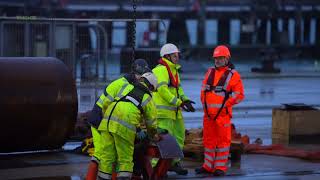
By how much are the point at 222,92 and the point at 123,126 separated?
2690mm

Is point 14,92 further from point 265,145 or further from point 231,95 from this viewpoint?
point 265,145

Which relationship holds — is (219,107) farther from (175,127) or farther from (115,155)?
(115,155)

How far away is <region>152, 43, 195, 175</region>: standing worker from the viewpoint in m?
11.0

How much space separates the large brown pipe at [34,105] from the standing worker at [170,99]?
6.16 feet

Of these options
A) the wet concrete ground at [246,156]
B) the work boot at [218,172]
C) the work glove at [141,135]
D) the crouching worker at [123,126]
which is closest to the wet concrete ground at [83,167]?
the wet concrete ground at [246,156]

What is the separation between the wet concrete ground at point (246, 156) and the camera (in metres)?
11.2

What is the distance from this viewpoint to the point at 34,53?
59.1 ft

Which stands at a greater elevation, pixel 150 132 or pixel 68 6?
pixel 68 6

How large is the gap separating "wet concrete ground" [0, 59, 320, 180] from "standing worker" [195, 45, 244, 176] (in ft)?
0.89

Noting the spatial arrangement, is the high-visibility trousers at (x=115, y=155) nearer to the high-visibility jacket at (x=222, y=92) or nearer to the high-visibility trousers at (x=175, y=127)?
the high-visibility trousers at (x=175, y=127)

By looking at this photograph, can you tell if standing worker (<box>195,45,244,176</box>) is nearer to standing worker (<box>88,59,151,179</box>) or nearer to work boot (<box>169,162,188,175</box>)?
work boot (<box>169,162,188,175</box>)

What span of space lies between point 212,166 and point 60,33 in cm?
747

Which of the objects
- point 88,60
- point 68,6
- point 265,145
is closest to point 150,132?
point 265,145

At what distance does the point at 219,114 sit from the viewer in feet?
36.3
